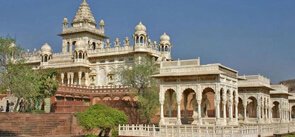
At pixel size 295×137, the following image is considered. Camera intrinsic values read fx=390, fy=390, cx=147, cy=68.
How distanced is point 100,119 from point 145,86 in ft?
29.7

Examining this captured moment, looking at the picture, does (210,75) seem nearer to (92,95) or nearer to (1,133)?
(1,133)

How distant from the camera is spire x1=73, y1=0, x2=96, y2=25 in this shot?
5403 centimetres

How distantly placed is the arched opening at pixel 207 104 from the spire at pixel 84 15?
69.7 ft

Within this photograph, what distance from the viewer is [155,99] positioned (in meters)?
32.8

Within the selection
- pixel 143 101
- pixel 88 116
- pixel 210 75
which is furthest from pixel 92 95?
pixel 210 75

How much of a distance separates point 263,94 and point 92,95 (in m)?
19.3

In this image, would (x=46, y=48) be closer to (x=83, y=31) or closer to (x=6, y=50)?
(x=83, y=31)

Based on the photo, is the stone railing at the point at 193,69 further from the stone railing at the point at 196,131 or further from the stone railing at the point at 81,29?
the stone railing at the point at 81,29

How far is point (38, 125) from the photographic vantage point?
2803 cm

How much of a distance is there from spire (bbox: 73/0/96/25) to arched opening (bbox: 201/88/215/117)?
21.3 metres

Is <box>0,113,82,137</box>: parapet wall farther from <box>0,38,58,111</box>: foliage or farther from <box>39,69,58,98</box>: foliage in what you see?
<box>39,69,58,98</box>: foliage

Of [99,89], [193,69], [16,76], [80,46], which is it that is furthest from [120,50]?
[193,69]

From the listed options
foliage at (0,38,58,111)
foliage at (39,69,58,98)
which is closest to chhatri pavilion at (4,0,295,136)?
foliage at (39,69,58,98)

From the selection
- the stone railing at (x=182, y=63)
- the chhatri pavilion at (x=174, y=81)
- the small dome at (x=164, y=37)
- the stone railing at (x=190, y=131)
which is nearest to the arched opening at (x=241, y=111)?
the chhatri pavilion at (x=174, y=81)
